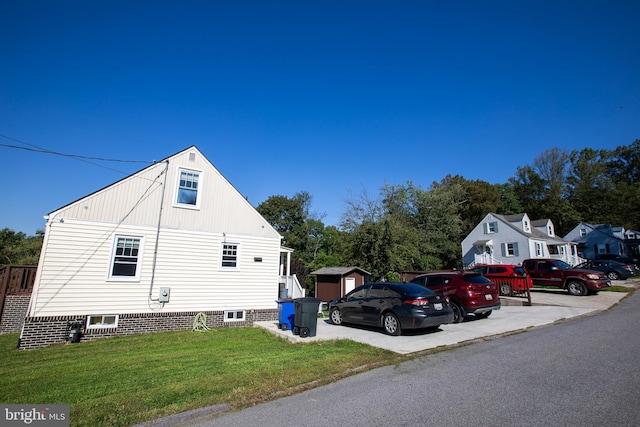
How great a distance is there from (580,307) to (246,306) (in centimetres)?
1424

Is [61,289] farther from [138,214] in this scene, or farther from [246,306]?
[246,306]

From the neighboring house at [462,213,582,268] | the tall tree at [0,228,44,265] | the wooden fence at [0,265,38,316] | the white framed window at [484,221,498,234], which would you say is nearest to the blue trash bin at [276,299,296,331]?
the wooden fence at [0,265,38,316]

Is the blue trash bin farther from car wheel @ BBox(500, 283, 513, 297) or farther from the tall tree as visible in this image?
the tall tree

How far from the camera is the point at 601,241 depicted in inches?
1667

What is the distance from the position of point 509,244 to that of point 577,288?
1900 centimetres

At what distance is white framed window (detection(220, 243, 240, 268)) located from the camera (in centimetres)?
1324

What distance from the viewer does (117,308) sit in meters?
11.1

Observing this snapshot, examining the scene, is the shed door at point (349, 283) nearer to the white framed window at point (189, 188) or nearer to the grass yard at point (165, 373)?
the grass yard at point (165, 373)

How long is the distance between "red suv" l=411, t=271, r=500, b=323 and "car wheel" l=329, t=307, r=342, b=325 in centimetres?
372

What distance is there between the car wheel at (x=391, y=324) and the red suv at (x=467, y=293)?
2762 millimetres

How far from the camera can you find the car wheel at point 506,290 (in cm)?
1620

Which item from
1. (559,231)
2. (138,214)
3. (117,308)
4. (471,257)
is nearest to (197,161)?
(138,214)

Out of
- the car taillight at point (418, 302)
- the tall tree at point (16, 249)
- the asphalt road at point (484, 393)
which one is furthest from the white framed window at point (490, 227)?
the tall tree at point (16, 249)

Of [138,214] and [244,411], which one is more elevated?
[138,214]
